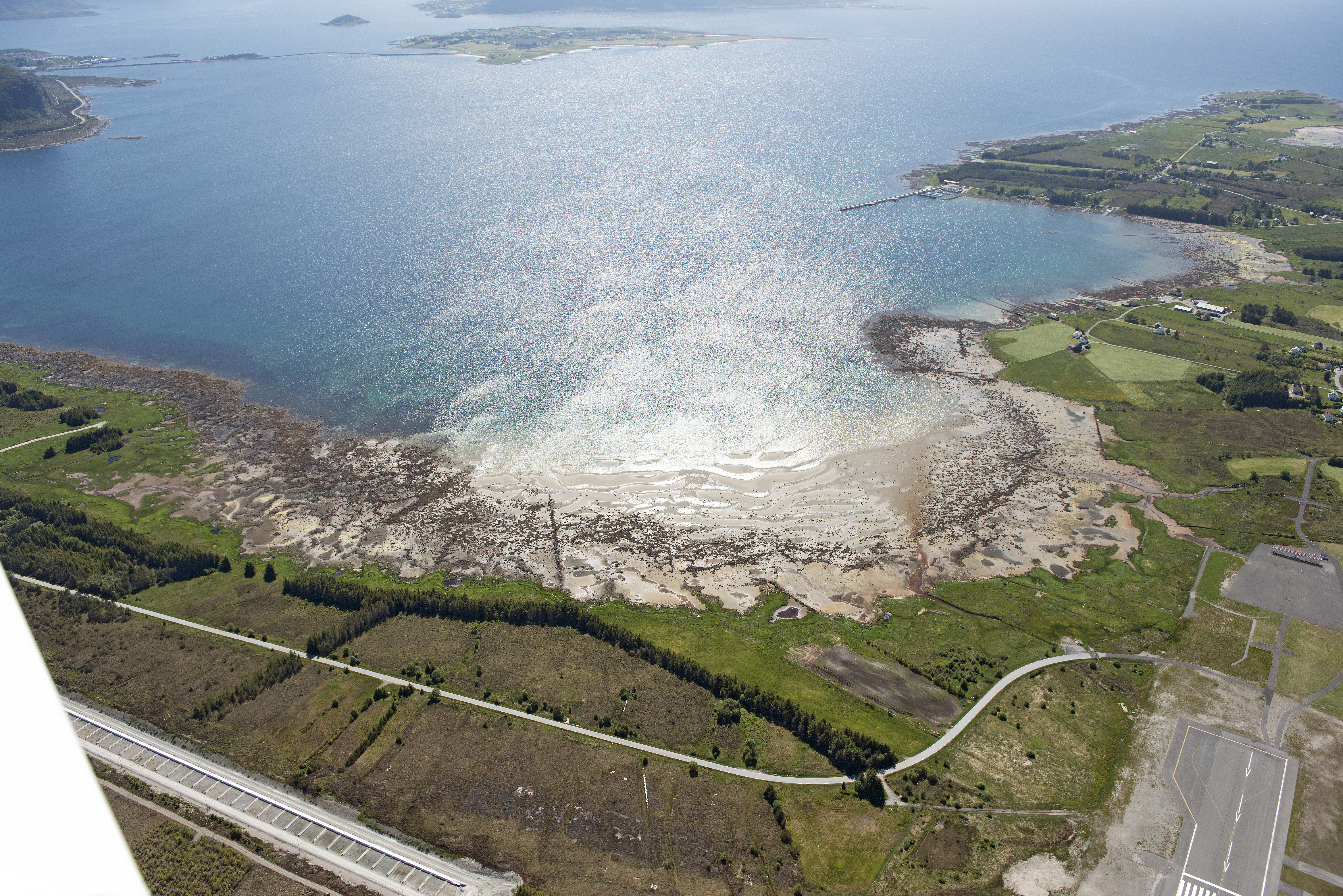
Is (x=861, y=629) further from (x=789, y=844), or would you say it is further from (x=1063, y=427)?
(x=1063, y=427)

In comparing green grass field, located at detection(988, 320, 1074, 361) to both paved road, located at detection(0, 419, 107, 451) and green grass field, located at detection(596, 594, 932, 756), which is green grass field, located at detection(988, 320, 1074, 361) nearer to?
green grass field, located at detection(596, 594, 932, 756)

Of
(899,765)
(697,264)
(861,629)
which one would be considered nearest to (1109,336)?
(697,264)

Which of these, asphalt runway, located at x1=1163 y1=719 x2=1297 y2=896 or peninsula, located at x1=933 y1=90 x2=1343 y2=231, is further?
peninsula, located at x1=933 y1=90 x2=1343 y2=231

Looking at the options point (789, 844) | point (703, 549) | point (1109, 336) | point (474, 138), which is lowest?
point (789, 844)

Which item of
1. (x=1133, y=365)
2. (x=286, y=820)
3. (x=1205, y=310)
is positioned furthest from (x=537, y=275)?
(x=1205, y=310)

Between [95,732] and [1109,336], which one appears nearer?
[95,732]

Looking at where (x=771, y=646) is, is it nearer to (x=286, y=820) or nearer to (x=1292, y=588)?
(x=286, y=820)

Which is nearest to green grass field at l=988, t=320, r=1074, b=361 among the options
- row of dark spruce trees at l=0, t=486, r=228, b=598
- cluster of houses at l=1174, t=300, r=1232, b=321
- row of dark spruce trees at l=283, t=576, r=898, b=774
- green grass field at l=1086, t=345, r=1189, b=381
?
green grass field at l=1086, t=345, r=1189, b=381
